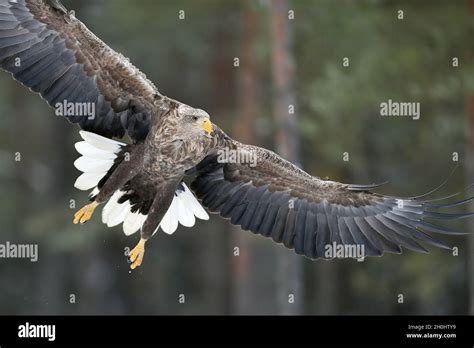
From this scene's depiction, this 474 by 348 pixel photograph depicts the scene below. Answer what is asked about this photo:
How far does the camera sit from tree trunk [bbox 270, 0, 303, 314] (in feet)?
45.2

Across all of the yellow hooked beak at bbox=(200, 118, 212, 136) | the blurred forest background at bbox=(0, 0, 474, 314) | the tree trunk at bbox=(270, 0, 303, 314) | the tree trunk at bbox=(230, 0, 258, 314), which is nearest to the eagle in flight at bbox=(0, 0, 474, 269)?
the yellow hooked beak at bbox=(200, 118, 212, 136)

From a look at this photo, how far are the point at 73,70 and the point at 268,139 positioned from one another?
960cm

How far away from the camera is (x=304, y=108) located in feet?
56.9

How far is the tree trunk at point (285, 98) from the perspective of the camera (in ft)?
45.2

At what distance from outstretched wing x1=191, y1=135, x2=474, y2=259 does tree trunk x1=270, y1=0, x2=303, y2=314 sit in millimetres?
4325

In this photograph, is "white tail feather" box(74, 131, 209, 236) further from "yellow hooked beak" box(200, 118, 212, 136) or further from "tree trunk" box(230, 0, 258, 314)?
"tree trunk" box(230, 0, 258, 314)

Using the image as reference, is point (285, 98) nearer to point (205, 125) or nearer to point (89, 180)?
point (89, 180)

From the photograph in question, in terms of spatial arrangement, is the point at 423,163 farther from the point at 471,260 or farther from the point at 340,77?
the point at 340,77

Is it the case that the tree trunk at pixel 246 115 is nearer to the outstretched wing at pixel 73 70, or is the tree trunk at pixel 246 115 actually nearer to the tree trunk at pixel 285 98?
the tree trunk at pixel 285 98

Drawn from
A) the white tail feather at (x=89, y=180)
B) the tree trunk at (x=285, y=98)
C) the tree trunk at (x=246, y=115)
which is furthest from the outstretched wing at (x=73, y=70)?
the tree trunk at (x=246, y=115)

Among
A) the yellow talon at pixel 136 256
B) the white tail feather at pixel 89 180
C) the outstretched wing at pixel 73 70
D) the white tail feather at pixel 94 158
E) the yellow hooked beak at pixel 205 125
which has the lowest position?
the yellow talon at pixel 136 256

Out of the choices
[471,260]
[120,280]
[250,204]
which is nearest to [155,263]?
[120,280]

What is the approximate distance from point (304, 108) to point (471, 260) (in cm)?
380

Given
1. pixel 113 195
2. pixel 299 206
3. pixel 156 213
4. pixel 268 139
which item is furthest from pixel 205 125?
pixel 268 139
